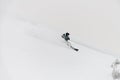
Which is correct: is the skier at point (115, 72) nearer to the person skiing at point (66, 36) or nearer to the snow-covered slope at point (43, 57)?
the snow-covered slope at point (43, 57)

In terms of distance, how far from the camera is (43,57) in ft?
5.07

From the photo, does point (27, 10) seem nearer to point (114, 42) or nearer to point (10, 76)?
point (10, 76)

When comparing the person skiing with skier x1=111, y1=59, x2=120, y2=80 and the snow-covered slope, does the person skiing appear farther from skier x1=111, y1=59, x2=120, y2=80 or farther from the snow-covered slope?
skier x1=111, y1=59, x2=120, y2=80

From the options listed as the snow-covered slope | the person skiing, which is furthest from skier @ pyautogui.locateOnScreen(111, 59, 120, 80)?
the person skiing

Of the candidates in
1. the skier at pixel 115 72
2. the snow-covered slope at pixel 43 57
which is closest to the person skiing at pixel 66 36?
the snow-covered slope at pixel 43 57

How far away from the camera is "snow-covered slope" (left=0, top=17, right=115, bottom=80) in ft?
4.85

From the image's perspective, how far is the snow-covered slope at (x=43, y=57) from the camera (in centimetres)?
148

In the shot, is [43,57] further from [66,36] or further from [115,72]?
[115,72]

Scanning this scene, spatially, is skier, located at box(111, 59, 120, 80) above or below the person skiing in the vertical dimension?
below

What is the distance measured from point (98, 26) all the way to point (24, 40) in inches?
20.9

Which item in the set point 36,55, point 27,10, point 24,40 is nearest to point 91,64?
point 36,55

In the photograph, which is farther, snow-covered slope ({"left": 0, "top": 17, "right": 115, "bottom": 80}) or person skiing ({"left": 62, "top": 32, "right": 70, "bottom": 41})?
person skiing ({"left": 62, "top": 32, "right": 70, "bottom": 41})

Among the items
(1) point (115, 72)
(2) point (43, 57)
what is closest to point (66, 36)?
(2) point (43, 57)

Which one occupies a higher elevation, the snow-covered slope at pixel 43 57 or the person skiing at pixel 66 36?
the person skiing at pixel 66 36
